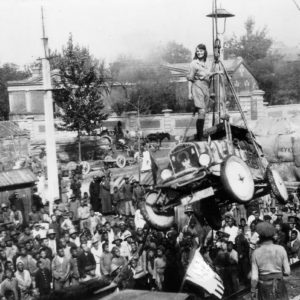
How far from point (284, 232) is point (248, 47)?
6888cm

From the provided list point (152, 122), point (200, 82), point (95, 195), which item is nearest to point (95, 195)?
point (95, 195)

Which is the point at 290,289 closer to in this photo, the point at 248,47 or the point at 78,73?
the point at 78,73

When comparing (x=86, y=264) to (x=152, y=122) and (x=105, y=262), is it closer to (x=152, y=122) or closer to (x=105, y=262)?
(x=105, y=262)

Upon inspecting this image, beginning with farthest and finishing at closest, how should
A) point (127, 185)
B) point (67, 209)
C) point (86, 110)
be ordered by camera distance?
1. point (86, 110)
2. point (127, 185)
3. point (67, 209)

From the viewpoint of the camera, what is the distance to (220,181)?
352 inches

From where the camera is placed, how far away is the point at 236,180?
8711 millimetres

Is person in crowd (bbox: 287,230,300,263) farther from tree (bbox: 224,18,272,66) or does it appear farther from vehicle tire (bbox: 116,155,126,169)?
tree (bbox: 224,18,272,66)

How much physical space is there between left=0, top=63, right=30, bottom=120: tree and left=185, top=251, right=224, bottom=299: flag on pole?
60.0 meters

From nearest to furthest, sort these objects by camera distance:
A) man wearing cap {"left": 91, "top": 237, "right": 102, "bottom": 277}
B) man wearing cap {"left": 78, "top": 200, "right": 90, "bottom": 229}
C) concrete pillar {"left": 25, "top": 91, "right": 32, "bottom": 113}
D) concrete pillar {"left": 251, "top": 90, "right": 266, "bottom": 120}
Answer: man wearing cap {"left": 91, "top": 237, "right": 102, "bottom": 277} → man wearing cap {"left": 78, "top": 200, "right": 90, "bottom": 229} → concrete pillar {"left": 251, "top": 90, "right": 266, "bottom": 120} → concrete pillar {"left": 25, "top": 91, "right": 32, "bottom": 113}

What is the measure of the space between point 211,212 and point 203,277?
1.73 meters

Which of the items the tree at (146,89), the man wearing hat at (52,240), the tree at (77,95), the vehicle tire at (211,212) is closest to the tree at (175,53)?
the tree at (146,89)

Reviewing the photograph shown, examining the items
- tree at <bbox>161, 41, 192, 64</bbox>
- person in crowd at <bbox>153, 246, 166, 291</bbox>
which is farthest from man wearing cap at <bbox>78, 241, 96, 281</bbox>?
tree at <bbox>161, 41, 192, 64</bbox>

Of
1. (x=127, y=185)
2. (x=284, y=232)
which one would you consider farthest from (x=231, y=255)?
(x=127, y=185)

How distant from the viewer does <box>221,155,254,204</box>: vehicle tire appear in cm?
858
